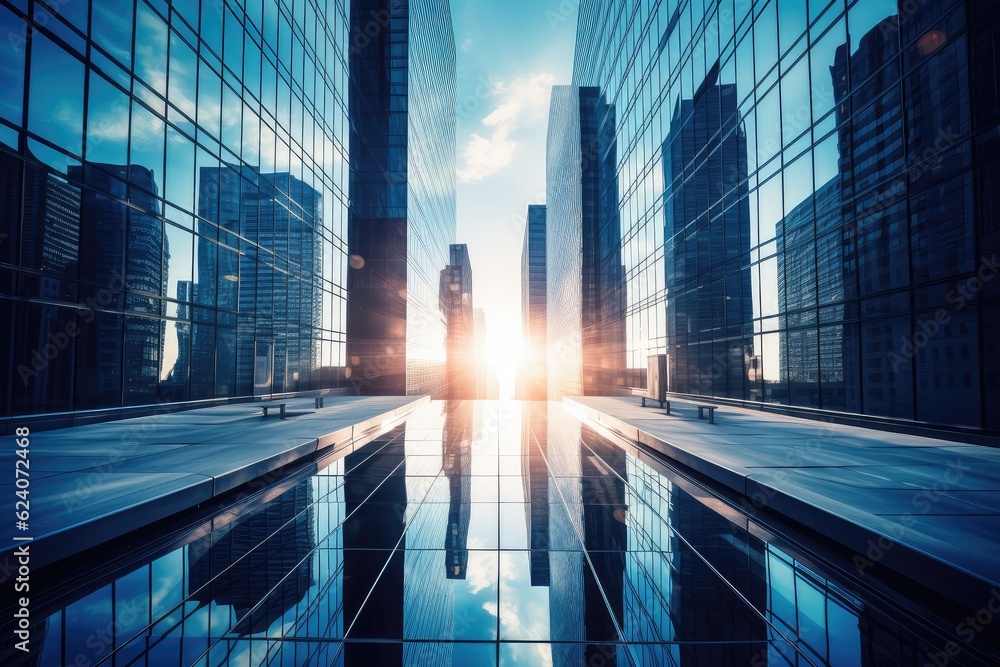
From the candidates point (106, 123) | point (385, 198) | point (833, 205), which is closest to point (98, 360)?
point (106, 123)

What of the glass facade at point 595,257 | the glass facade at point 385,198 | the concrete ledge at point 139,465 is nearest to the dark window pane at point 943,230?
the concrete ledge at point 139,465

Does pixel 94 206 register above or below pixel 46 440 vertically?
above

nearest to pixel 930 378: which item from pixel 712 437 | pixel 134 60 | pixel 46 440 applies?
pixel 712 437

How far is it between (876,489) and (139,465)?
10720 millimetres

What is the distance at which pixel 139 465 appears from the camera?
707 cm

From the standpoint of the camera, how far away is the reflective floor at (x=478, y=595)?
3189 mm

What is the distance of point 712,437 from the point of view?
10422 millimetres

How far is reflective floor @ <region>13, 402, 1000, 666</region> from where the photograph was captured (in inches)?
126

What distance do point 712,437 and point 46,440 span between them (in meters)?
14.4

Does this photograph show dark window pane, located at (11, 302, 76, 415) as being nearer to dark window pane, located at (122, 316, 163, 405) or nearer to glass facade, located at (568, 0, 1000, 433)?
dark window pane, located at (122, 316, 163, 405)

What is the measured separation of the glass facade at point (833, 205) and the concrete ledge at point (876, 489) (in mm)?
2020

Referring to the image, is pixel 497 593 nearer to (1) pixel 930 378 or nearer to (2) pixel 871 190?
(1) pixel 930 378

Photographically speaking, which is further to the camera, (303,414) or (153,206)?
(303,414)

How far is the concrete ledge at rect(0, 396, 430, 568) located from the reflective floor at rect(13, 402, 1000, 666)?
627 mm
